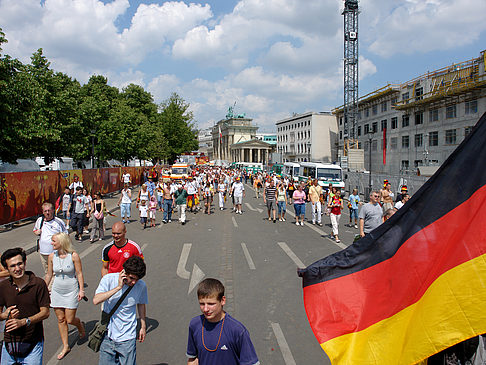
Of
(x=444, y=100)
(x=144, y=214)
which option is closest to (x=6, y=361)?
(x=144, y=214)

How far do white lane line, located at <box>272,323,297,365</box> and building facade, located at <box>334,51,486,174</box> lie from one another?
22318 millimetres

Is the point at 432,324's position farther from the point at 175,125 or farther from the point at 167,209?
the point at 175,125

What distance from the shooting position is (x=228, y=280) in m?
7.77

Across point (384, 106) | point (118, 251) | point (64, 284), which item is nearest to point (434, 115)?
point (384, 106)

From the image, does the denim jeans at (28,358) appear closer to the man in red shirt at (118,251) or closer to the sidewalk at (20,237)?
the man in red shirt at (118,251)

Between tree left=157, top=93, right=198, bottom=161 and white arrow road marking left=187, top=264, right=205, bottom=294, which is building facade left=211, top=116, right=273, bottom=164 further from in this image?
white arrow road marking left=187, top=264, right=205, bottom=294

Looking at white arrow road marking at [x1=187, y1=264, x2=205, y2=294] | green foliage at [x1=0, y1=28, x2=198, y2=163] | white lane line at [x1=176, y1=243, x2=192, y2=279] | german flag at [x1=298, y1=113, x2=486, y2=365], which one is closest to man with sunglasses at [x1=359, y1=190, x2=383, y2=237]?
white arrow road marking at [x1=187, y1=264, x2=205, y2=294]

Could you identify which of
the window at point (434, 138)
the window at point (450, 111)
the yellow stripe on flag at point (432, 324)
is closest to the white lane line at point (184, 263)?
the yellow stripe on flag at point (432, 324)

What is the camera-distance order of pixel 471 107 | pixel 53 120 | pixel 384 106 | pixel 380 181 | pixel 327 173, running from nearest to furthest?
1. pixel 53 120
2. pixel 380 181
3. pixel 327 173
4. pixel 471 107
5. pixel 384 106

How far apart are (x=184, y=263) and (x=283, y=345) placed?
4.81m

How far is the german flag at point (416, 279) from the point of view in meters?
2.38

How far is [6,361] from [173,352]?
6.51 feet

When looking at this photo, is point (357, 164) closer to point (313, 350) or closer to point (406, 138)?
point (406, 138)

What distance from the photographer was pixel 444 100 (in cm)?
3656
